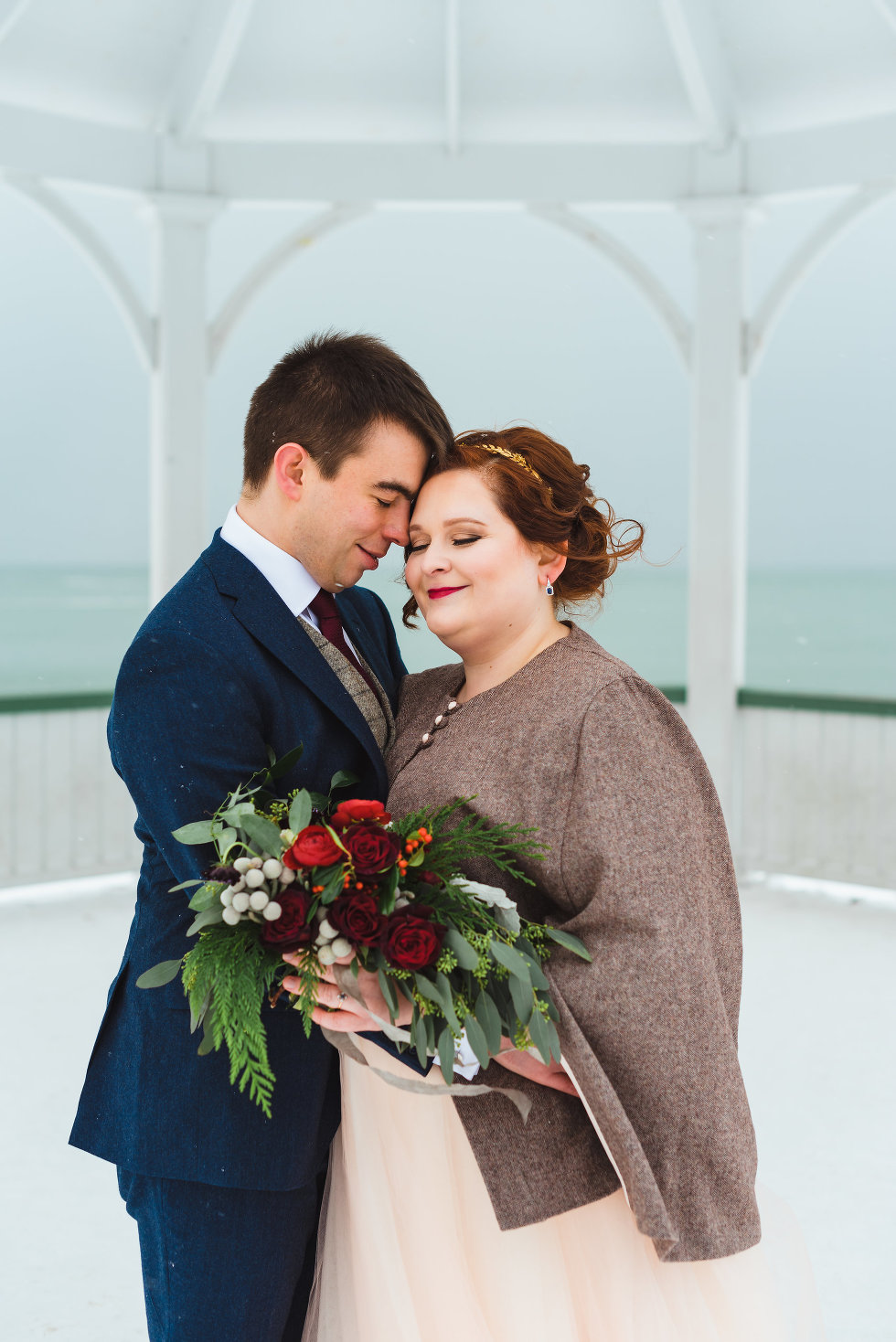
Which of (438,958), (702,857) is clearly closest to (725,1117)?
(702,857)

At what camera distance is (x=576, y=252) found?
39406 mm

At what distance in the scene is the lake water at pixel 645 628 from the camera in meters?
37.7

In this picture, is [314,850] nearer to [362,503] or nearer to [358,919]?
[358,919]

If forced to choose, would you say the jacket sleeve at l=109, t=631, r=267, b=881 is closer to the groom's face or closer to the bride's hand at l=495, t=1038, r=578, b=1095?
the groom's face

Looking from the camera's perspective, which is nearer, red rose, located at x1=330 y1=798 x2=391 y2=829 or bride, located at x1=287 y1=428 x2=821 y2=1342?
red rose, located at x1=330 y1=798 x2=391 y2=829

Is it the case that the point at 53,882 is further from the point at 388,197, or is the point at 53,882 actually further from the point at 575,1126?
the point at 575,1126

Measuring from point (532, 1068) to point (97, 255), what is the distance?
5.64 metres

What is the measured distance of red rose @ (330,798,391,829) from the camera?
5.38 ft

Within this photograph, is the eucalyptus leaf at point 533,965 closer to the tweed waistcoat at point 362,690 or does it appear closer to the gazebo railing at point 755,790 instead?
the tweed waistcoat at point 362,690

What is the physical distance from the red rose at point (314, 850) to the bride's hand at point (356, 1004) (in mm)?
155

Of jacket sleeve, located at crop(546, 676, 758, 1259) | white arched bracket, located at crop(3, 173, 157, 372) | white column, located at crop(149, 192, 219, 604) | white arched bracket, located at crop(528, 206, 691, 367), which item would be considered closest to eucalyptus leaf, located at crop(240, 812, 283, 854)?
jacket sleeve, located at crop(546, 676, 758, 1259)

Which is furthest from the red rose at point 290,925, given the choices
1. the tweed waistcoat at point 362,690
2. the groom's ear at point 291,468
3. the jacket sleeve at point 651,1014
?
the groom's ear at point 291,468

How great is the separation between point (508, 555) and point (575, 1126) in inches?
36.8

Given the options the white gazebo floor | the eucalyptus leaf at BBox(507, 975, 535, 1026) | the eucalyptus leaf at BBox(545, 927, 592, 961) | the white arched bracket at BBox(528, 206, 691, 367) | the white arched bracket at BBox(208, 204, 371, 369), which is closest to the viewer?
the eucalyptus leaf at BBox(507, 975, 535, 1026)
